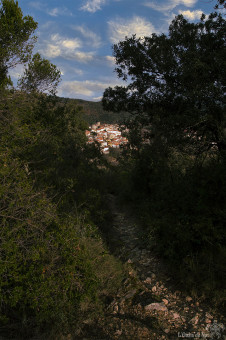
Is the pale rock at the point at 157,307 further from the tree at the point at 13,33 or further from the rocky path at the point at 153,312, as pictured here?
the tree at the point at 13,33

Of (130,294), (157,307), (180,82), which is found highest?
(180,82)

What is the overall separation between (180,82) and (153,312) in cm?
549

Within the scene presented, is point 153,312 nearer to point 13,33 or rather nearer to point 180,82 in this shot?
point 180,82

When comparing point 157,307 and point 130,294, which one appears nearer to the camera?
point 157,307

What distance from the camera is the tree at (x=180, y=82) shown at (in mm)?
5895

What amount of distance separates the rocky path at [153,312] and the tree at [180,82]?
3.47m

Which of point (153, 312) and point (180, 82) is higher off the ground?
point (180, 82)

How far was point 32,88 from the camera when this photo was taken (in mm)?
9266

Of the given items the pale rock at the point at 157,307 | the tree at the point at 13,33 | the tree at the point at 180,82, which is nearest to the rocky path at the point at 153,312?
the pale rock at the point at 157,307

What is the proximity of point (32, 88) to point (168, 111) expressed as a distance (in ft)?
17.5

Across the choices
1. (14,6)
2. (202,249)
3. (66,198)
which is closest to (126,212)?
(66,198)

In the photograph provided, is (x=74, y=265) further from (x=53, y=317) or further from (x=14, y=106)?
(x=14, y=106)

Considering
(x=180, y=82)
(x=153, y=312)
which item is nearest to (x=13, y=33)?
(x=180, y=82)

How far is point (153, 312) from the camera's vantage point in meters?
3.78
